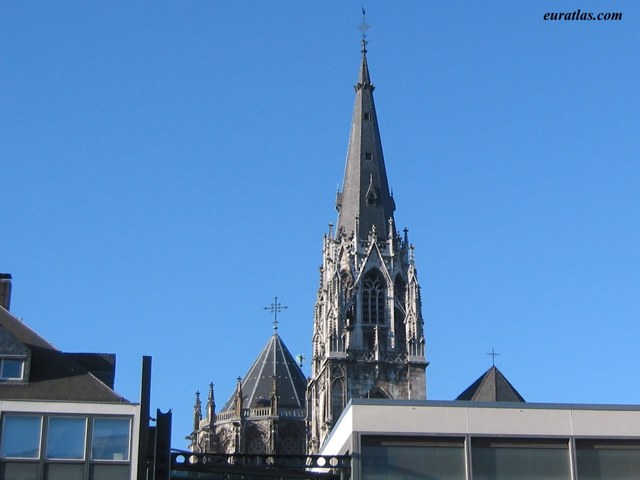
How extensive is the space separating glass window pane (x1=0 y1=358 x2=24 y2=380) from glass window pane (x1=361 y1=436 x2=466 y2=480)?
6646mm

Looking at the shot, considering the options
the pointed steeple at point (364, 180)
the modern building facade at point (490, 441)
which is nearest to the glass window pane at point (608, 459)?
the modern building facade at point (490, 441)

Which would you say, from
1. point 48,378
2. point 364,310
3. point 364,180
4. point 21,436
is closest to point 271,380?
point 364,310

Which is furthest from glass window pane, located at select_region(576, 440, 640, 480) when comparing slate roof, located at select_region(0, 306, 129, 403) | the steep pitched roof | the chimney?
the steep pitched roof

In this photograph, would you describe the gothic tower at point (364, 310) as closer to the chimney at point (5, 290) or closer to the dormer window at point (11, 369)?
the chimney at point (5, 290)

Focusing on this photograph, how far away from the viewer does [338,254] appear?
70.2 m

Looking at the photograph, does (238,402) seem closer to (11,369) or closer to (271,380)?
(271,380)

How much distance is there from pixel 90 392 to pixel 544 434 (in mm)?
8386

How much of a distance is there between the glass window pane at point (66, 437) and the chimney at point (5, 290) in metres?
5.86

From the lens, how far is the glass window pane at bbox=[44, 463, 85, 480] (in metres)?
23.5

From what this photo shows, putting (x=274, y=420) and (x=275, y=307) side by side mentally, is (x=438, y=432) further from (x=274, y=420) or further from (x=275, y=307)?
(x=275, y=307)

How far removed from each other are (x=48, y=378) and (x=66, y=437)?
2008mm

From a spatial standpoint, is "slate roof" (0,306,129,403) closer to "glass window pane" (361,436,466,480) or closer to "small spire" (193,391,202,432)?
"glass window pane" (361,436,466,480)

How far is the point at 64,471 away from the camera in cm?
2355

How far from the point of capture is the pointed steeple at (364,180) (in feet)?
235
